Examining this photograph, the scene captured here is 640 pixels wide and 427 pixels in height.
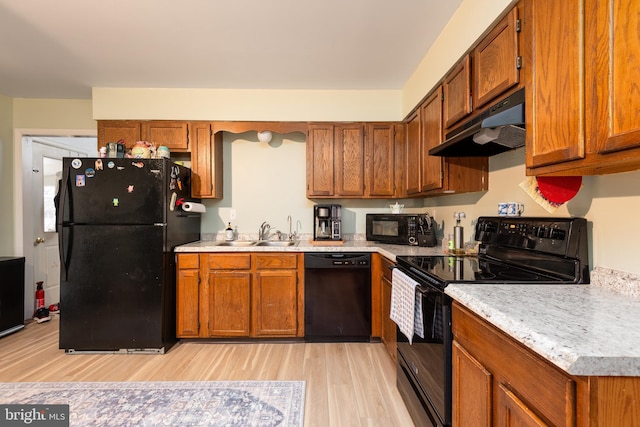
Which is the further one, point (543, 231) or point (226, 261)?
point (226, 261)

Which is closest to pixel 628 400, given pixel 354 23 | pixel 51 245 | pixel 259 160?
pixel 354 23

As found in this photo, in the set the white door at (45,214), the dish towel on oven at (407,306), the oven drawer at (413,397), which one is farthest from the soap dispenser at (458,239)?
the white door at (45,214)

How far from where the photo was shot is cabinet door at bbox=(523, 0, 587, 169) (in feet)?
3.14

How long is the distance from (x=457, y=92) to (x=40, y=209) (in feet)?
14.8

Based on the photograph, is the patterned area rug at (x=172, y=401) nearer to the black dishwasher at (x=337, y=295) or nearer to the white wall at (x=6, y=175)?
the black dishwasher at (x=337, y=295)

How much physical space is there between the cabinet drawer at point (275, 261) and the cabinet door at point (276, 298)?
0.05m

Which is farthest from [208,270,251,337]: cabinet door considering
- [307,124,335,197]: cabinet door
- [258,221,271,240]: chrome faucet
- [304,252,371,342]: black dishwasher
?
[307,124,335,197]: cabinet door

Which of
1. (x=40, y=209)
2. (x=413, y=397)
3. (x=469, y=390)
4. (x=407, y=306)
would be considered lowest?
(x=413, y=397)

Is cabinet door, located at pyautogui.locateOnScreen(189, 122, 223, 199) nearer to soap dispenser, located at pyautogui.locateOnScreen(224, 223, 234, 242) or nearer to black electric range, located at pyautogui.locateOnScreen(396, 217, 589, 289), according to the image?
soap dispenser, located at pyautogui.locateOnScreen(224, 223, 234, 242)

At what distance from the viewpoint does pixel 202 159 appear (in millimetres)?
3004

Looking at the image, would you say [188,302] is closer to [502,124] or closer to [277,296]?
[277,296]

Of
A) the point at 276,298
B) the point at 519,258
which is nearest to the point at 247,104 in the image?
the point at 276,298

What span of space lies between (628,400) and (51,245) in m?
4.95

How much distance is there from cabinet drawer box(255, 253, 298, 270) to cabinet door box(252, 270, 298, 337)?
45 millimetres
